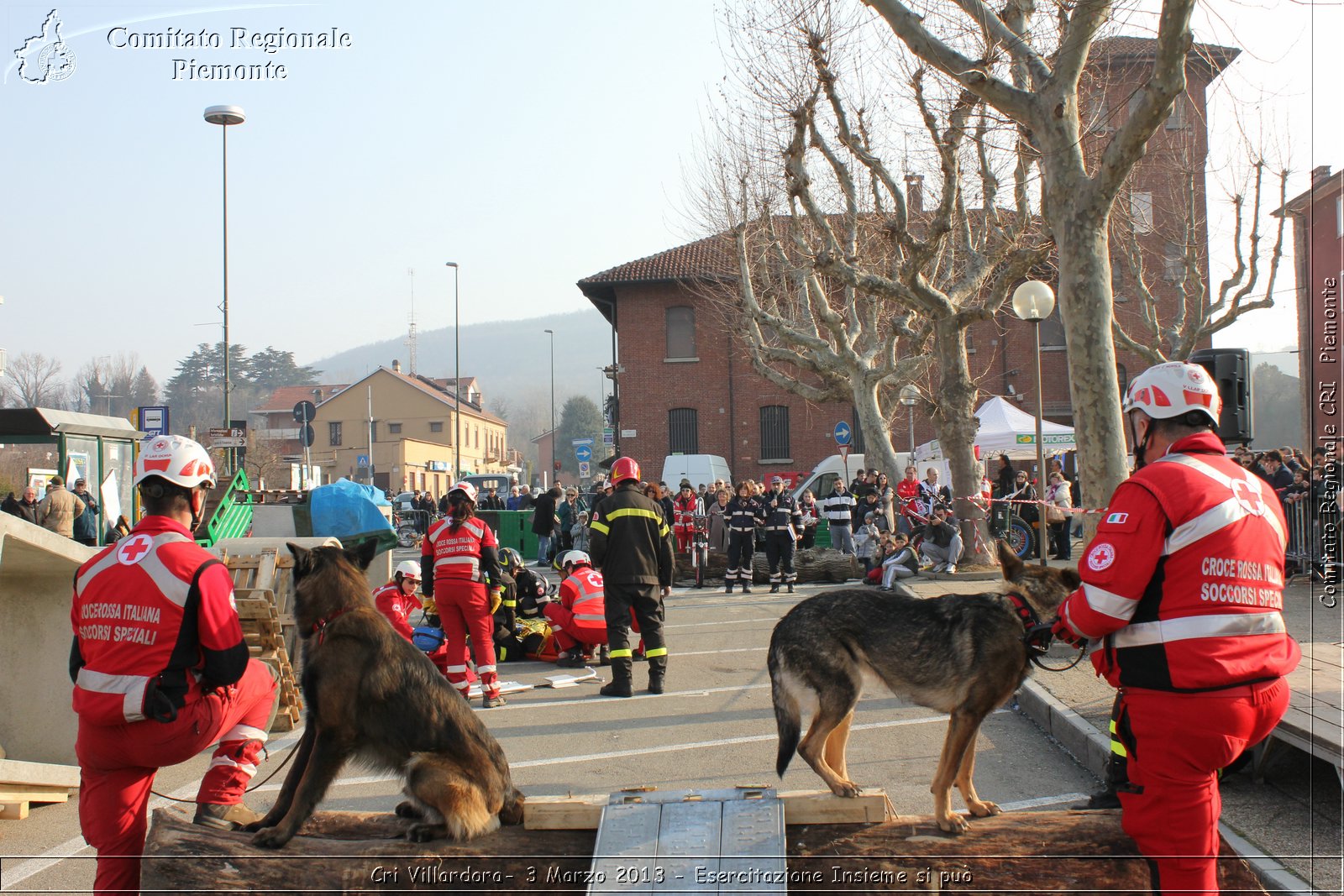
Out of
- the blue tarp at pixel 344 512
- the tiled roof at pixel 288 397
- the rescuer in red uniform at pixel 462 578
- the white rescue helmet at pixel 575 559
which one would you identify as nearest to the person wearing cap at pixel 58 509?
the blue tarp at pixel 344 512

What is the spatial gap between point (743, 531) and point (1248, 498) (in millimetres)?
15321

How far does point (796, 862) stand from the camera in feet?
12.5

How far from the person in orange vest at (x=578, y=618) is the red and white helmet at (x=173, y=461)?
742 centimetres

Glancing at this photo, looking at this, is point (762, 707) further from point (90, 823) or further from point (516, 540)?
point (516, 540)

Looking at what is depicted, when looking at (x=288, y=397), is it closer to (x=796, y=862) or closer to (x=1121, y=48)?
(x=1121, y=48)

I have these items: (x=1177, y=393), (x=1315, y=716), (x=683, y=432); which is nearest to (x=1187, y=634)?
(x=1177, y=393)

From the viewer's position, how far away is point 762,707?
9.11 metres

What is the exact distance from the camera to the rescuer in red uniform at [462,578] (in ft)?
29.6

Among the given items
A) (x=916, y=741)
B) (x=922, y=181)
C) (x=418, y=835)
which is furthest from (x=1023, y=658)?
(x=922, y=181)

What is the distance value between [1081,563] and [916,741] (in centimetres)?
439

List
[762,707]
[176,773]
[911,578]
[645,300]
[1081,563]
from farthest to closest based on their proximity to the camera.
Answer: [645,300] < [911,578] < [762,707] < [176,773] < [1081,563]

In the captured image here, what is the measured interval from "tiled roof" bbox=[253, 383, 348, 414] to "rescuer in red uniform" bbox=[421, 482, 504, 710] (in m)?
84.9

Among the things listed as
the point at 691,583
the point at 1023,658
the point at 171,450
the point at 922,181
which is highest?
the point at 922,181

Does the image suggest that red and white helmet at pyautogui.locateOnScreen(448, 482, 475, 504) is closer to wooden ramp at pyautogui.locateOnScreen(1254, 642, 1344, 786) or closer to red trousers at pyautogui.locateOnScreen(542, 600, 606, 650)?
red trousers at pyautogui.locateOnScreen(542, 600, 606, 650)
